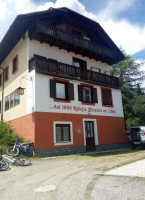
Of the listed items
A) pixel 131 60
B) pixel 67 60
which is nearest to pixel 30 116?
pixel 67 60

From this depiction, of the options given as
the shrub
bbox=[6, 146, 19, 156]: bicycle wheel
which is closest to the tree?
the shrub

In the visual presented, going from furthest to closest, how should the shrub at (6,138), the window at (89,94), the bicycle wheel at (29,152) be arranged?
the window at (89,94)
the shrub at (6,138)
the bicycle wheel at (29,152)

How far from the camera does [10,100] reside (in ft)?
53.1

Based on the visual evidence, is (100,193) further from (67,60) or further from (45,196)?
(67,60)

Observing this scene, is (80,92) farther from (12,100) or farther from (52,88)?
(12,100)

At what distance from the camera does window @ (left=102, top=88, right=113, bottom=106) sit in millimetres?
16406

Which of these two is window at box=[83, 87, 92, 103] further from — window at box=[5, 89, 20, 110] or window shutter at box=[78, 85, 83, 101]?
window at box=[5, 89, 20, 110]

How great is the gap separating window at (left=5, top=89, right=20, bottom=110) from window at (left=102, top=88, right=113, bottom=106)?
7.49 meters

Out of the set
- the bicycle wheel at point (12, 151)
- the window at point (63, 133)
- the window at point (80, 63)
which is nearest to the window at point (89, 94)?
the window at point (80, 63)

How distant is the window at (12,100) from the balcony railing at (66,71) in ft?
10.0

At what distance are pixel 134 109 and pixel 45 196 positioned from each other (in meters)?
20.3

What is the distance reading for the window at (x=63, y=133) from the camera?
12.5m

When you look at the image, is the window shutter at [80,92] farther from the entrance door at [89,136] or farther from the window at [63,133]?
the window at [63,133]

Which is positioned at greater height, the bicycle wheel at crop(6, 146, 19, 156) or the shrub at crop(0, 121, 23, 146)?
the shrub at crop(0, 121, 23, 146)
